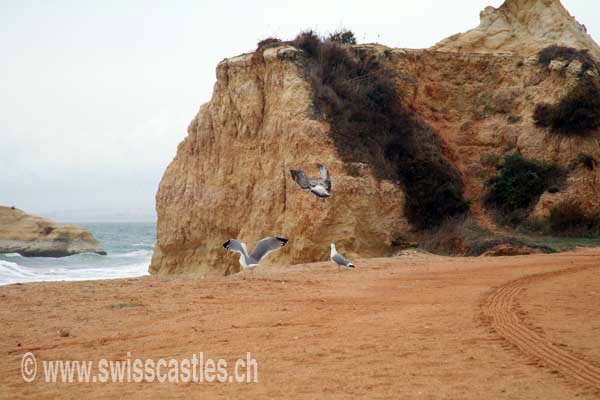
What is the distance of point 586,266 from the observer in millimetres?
14469

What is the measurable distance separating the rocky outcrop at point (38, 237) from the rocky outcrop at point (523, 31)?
38180 mm

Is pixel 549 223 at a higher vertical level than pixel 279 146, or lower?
lower

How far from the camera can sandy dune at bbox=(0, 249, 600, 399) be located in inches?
219

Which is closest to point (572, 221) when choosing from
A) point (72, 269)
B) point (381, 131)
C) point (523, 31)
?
point (381, 131)

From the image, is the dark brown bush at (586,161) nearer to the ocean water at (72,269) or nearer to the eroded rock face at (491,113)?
the eroded rock face at (491,113)

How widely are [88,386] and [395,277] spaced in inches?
359

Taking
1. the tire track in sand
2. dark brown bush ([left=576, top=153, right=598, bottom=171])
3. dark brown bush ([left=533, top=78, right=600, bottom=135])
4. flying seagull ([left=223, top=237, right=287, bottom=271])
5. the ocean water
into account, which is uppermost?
dark brown bush ([left=533, top=78, right=600, bottom=135])

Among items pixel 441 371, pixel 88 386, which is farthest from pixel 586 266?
pixel 88 386

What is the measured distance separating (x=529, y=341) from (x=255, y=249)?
7.32 metres


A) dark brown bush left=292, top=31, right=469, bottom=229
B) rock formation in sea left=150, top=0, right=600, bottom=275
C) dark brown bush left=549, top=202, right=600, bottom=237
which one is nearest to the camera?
rock formation in sea left=150, top=0, right=600, bottom=275

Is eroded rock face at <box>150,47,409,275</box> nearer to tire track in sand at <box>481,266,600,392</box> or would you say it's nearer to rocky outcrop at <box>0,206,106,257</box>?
tire track in sand at <box>481,266,600,392</box>

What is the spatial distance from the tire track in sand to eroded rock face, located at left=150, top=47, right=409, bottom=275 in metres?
10.4

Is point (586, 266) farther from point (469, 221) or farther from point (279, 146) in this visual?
point (279, 146)

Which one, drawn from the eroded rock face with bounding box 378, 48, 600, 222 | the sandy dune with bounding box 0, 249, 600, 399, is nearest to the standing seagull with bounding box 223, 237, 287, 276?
the sandy dune with bounding box 0, 249, 600, 399
